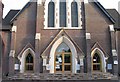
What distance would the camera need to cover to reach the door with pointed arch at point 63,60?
77.9 ft

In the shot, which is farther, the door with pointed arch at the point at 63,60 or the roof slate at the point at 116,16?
the roof slate at the point at 116,16

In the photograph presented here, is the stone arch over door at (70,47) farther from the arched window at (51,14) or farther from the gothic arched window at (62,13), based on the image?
the arched window at (51,14)

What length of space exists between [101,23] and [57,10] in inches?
178

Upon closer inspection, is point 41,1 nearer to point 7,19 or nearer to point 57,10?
point 57,10

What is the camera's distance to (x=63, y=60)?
23797mm

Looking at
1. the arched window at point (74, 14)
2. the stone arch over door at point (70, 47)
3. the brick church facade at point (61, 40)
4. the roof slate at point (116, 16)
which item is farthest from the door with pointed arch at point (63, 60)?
the roof slate at point (116, 16)

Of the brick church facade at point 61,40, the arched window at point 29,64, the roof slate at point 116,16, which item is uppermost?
the roof slate at point 116,16

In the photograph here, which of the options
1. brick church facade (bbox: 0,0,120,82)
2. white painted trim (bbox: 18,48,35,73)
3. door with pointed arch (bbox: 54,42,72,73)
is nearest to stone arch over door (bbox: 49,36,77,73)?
brick church facade (bbox: 0,0,120,82)

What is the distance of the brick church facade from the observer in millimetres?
23406

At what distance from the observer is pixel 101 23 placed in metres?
24.8

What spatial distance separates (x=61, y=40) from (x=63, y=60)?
1903 mm

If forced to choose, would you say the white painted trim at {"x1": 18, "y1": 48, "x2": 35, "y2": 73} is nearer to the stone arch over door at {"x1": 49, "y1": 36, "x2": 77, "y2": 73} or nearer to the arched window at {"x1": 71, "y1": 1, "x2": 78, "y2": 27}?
the stone arch over door at {"x1": 49, "y1": 36, "x2": 77, "y2": 73}

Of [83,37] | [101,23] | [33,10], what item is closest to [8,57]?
[33,10]

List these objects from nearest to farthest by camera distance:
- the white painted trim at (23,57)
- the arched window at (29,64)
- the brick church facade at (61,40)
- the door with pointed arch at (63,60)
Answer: the brick church facade at (61,40) < the white painted trim at (23,57) < the door with pointed arch at (63,60) < the arched window at (29,64)
